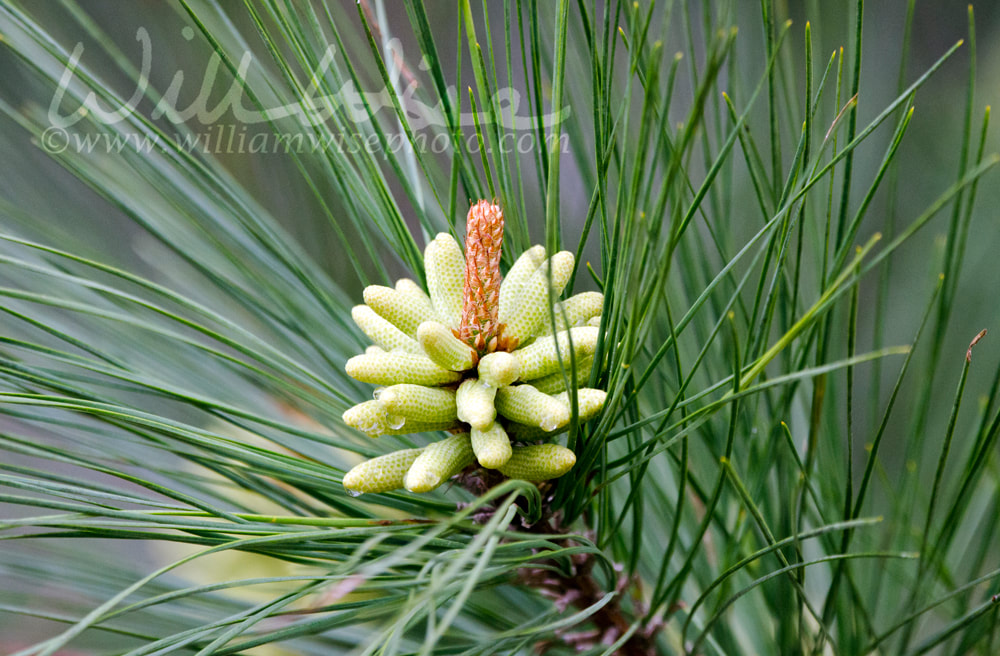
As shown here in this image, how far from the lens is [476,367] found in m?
0.37

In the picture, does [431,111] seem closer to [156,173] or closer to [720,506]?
[156,173]

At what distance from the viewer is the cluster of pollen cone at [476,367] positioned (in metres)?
0.33

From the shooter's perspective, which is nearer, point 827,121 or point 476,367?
point 476,367

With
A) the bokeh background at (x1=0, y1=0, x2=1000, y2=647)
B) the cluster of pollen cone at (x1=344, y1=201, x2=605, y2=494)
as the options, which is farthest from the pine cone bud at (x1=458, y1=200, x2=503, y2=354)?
the bokeh background at (x1=0, y1=0, x2=1000, y2=647)

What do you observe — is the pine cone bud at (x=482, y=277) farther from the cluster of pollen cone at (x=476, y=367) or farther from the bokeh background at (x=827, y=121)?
the bokeh background at (x=827, y=121)

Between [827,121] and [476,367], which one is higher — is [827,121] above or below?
above

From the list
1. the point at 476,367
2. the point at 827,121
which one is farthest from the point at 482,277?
the point at 827,121

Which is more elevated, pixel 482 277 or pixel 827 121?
pixel 827 121

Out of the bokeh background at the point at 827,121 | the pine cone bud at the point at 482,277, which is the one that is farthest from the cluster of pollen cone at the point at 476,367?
the bokeh background at the point at 827,121

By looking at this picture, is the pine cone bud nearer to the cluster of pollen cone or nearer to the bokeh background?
the cluster of pollen cone

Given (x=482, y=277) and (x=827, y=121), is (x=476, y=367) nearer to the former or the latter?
(x=482, y=277)

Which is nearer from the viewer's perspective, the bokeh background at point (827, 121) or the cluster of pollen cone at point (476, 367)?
the cluster of pollen cone at point (476, 367)

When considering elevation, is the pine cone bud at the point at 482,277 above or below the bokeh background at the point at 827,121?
below

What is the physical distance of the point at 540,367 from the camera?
355mm
